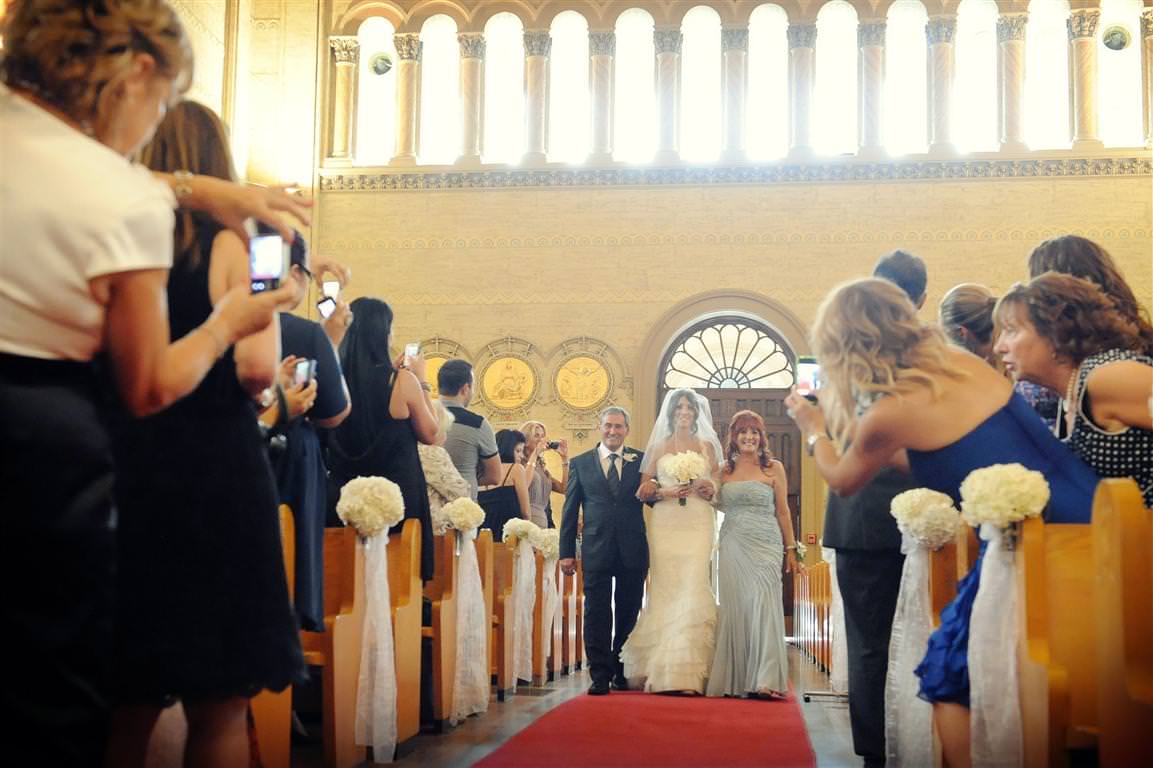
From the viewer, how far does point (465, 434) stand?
27.8ft

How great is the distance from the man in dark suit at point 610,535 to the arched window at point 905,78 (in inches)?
374

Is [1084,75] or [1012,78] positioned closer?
[1084,75]

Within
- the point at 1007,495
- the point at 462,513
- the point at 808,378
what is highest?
the point at 808,378

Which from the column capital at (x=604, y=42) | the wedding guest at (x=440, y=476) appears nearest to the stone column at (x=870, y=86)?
the column capital at (x=604, y=42)

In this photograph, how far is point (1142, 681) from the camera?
304 centimetres

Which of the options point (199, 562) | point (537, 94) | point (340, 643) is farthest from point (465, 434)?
point (537, 94)

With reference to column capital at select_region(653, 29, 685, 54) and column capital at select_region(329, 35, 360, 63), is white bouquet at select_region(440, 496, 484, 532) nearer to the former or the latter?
column capital at select_region(653, 29, 685, 54)

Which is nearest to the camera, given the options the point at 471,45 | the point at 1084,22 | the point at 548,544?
the point at 548,544

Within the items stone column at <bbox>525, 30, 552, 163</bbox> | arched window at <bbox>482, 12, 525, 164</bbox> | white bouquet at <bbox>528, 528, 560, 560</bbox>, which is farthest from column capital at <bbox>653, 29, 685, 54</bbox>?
white bouquet at <bbox>528, 528, 560, 560</bbox>

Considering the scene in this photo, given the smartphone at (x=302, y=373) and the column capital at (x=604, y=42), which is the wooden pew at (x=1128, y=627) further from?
the column capital at (x=604, y=42)

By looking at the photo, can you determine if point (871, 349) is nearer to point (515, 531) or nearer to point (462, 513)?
point (462, 513)

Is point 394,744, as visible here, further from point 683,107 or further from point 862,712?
point 683,107

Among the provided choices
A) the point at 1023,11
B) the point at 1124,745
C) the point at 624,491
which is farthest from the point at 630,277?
the point at 1124,745

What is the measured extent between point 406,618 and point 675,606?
3.55 meters
